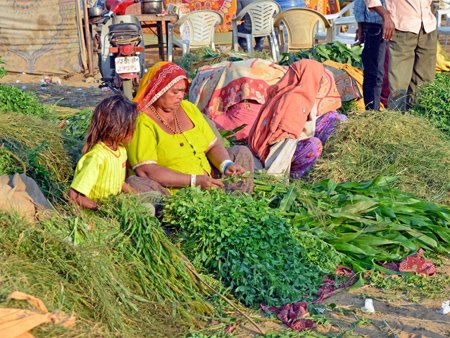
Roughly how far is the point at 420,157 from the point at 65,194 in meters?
2.75

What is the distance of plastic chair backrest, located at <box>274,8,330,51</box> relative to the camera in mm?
11195

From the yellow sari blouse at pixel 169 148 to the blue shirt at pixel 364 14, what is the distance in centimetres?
269

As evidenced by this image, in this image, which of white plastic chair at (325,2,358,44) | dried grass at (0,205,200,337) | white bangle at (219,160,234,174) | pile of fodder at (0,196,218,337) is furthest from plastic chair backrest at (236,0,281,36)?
dried grass at (0,205,200,337)

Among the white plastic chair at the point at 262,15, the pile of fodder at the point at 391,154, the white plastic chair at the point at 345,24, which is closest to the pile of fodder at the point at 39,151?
the pile of fodder at the point at 391,154

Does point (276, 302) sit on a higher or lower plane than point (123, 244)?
lower

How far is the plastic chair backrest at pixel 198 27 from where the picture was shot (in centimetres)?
1167

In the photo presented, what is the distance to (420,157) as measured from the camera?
5977mm

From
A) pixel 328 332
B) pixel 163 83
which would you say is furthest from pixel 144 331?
pixel 163 83

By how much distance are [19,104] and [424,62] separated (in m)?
3.60

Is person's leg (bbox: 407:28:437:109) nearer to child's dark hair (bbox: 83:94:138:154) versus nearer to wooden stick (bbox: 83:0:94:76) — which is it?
child's dark hair (bbox: 83:94:138:154)

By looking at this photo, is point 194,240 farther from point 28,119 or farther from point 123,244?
point 28,119

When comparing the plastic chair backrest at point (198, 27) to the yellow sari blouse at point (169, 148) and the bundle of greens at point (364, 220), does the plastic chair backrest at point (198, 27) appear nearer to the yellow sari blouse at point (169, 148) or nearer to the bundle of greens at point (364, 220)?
the yellow sari blouse at point (169, 148)

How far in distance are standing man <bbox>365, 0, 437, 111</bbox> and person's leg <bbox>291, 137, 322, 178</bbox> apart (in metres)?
1.45

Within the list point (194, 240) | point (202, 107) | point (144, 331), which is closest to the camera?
point (144, 331)
